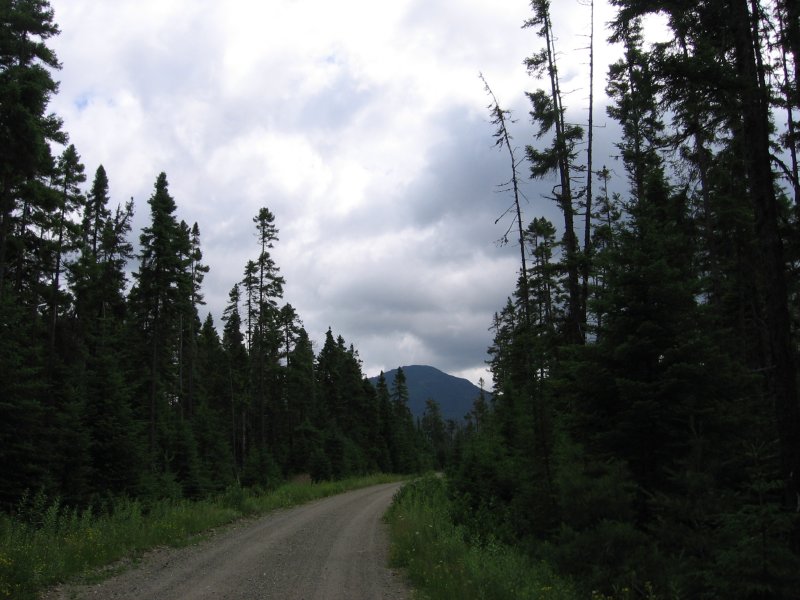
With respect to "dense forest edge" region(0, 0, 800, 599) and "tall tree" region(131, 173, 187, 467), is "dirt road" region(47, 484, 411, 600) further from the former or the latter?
"tall tree" region(131, 173, 187, 467)

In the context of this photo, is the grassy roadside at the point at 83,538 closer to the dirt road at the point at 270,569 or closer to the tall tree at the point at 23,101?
the dirt road at the point at 270,569

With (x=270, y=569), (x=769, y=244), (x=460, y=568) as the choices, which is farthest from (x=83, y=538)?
(x=769, y=244)

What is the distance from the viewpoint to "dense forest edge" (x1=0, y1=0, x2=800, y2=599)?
7000 mm

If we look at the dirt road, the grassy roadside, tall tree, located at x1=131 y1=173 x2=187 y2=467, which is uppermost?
tall tree, located at x1=131 y1=173 x2=187 y2=467

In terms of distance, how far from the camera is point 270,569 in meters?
9.02

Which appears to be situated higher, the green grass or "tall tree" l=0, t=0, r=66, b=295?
"tall tree" l=0, t=0, r=66, b=295

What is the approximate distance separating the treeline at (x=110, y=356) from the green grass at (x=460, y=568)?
334 inches

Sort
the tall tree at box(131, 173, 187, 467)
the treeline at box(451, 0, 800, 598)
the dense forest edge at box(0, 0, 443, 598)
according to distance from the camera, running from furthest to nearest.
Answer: the tall tree at box(131, 173, 187, 467), the dense forest edge at box(0, 0, 443, 598), the treeline at box(451, 0, 800, 598)

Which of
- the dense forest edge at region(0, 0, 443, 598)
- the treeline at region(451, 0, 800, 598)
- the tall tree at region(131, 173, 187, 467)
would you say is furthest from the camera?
the tall tree at region(131, 173, 187, 467)

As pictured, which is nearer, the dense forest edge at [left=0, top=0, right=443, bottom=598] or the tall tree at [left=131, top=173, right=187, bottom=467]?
the dense forest edge at [left=0, top=0, right=443, bottom=598]

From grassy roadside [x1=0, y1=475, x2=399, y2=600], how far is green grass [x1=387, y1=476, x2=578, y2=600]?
5.06 meters

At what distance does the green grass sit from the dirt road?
16.8 inches

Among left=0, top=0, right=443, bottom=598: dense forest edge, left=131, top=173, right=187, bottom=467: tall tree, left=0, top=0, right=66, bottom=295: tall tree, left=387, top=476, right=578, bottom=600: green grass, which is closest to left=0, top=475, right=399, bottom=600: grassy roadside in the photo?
left=0, top=0, right=443, bottom=598: dense forest edge

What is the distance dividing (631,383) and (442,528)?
5.56 metres
